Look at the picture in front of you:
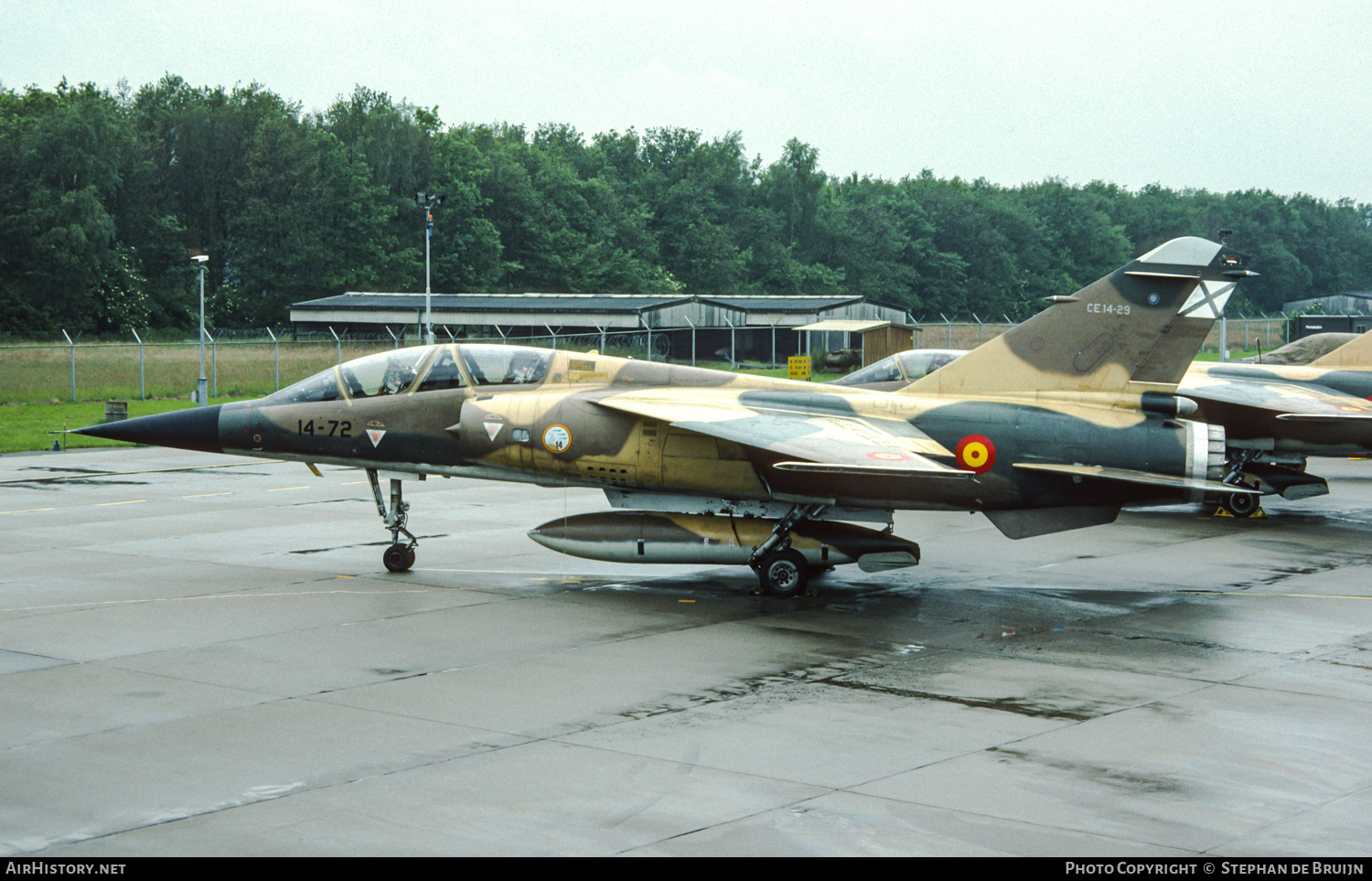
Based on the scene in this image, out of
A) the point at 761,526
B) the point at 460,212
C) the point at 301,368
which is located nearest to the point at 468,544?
the point at 761,526

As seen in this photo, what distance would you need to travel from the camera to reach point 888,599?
13.8 metres

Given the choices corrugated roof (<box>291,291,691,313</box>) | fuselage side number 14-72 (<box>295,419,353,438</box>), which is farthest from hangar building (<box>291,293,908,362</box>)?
fuselage side number 14-72 (<box>295,419,353,438</box>)

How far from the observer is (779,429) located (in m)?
12.9

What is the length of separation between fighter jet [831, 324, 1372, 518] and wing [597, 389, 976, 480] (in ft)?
16.4

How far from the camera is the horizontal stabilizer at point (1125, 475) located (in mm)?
13258

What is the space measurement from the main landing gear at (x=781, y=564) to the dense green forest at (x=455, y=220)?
2624 inches

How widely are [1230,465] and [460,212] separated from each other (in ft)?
233

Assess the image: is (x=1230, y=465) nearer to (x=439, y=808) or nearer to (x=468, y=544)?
(x=468, y=544)

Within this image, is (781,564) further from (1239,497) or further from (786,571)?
(1239,497)

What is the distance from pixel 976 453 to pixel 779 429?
2.54m

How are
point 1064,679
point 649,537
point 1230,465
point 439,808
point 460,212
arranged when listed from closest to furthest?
1. point 439,808
2. point 1064,679
3. point 649,537
4. point 1230,465
5. point 460,212

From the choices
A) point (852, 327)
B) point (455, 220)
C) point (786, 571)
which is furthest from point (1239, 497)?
point (455, 220)

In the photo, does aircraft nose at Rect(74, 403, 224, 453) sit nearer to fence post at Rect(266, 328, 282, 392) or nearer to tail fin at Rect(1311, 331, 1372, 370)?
tail fin at Rect(1311, 331, 1372, 370)

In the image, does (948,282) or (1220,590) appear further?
(948,282)
